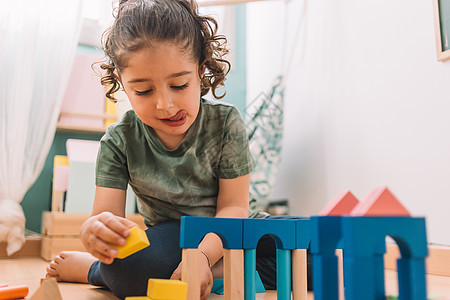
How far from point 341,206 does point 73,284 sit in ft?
2.05

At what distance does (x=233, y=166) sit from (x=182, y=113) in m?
0.17

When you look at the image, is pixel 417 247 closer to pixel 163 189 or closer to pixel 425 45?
pixel 163 189

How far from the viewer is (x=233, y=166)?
0.80 m

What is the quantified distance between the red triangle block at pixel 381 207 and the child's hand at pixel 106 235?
262 mm

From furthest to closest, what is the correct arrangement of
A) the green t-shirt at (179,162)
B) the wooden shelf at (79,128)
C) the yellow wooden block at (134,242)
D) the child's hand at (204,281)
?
the wooden shelf at (79,128), the green t-shirt at (179,162), the child's hand at (204,281), the yellow wooden block at (134,242)

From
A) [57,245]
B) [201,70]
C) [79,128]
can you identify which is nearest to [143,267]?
[201,70]

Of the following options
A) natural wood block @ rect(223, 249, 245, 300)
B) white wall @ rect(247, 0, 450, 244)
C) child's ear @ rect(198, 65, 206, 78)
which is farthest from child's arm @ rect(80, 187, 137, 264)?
white wall @ rect(247, 0, 450, 244)

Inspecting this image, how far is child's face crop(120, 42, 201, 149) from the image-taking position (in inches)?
25.2

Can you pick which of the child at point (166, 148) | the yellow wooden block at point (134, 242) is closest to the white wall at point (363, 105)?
the child at point (166, 148)

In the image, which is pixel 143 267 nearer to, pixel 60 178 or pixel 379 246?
pixel 379 246

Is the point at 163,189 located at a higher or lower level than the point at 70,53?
lower

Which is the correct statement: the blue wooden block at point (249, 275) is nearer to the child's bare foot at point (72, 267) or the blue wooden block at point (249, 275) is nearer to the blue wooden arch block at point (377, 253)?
the blue wooden arch block at point (377, 253)

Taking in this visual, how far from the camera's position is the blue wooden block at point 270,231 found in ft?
1.69

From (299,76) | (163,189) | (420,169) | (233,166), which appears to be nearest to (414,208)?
(420,169)
